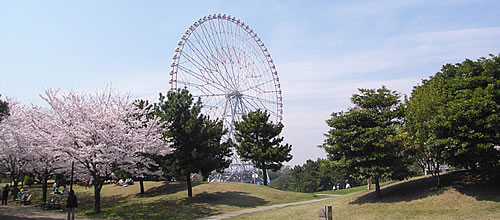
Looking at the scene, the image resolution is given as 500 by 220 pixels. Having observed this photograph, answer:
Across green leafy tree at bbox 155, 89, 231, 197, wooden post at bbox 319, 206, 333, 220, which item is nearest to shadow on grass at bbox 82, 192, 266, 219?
green leafy tree at bbox 155, 89, 231, 197

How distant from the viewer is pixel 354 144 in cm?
1922

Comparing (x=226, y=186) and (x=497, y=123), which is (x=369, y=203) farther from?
(x=226, y=186)

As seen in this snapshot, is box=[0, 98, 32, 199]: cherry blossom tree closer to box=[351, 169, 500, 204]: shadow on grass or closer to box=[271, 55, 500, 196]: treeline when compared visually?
box=[271, 55, 500, 196]: treeline

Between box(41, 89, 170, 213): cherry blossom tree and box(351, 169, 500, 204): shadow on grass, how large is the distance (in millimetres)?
13389

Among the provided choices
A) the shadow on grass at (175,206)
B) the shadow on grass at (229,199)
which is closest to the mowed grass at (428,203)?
the shadow on grass at (175,206)

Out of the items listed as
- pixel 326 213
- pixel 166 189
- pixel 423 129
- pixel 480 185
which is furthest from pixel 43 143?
pixel 480 185

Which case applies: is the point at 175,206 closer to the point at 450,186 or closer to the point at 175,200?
the point at 175,200

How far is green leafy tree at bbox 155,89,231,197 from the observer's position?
2566 cm

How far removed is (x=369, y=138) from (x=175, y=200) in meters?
15.0

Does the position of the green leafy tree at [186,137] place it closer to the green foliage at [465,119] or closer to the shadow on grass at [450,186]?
the shadow on grass at [450,186]

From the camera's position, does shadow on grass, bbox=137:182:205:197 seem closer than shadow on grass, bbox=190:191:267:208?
No

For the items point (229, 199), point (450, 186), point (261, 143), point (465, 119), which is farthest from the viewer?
point (261, 143)

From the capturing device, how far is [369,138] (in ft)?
61.4

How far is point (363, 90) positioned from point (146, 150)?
1400 cm
